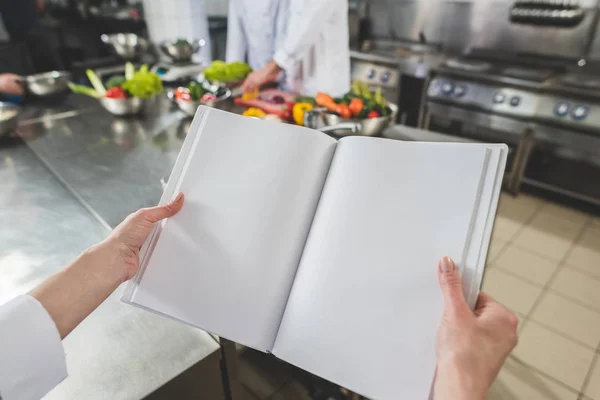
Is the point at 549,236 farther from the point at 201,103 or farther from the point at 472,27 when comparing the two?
the point at 201,103

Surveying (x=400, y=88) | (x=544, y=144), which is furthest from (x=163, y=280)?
(x=400, y=88)

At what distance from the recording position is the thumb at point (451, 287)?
21.9 inches

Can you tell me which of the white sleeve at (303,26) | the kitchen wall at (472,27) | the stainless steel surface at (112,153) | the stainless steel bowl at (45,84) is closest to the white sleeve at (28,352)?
the stainless steel surface at (112,153)

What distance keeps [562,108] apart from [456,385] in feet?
9.08

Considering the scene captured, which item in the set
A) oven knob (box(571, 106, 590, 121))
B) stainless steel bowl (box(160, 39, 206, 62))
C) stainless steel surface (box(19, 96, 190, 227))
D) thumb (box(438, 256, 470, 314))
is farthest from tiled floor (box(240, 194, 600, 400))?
stainless steel bowl (box(160, 39, 206, 62))

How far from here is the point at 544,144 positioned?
2832 mm

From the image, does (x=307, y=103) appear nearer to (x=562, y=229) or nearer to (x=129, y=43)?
(x=129, y=43)

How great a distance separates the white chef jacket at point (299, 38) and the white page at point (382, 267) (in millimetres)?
1634

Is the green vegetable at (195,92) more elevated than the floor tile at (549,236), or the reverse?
the green vegetable at (195,92)

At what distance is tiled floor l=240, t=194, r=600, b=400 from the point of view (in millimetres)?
1557

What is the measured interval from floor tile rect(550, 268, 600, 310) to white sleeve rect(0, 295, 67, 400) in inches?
92.8

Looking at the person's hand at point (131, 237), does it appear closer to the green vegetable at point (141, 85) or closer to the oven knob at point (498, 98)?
the green vegetable at point (141, 85)

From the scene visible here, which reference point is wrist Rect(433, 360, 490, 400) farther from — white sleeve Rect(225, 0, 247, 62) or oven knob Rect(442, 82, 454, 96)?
oven knob Rect(442, 82, 454, 96)

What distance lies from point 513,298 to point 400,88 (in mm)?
2172
